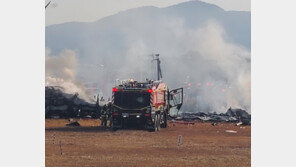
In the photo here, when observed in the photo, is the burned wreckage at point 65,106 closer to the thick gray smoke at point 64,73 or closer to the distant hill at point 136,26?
the thick gray smoke at point 64,73

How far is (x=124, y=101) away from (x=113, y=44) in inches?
283

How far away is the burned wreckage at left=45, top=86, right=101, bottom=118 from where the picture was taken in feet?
198

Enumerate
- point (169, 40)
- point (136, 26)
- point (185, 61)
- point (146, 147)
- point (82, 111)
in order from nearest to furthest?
point (146, 147), point (136, 26), point (169, 40), point (185, 61), point (82, 111)

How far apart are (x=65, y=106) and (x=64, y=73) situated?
41.5 ft

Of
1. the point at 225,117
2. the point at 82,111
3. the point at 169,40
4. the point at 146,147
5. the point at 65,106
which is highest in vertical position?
the point at 169,40

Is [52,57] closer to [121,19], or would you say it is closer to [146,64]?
[121,19]

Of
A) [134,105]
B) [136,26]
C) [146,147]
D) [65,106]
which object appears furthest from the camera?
[65,106]

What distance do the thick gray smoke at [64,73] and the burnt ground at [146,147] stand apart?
10.5 feet

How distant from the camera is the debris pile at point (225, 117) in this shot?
191ft

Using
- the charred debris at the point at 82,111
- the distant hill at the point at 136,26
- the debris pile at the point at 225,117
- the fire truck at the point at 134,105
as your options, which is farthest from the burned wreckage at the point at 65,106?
the distant hill at the point at 136,26

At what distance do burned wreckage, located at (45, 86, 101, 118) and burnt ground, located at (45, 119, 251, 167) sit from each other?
16.3 feet

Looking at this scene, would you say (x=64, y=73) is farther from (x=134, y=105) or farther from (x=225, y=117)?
(x=225, y=117)

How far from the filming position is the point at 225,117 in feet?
204

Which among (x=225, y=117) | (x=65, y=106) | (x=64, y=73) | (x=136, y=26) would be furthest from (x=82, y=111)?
(x=136, y=26)
